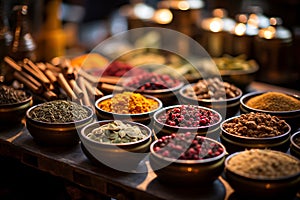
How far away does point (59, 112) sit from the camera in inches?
92.6

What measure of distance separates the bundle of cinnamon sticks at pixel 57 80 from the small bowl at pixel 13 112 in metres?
0.19

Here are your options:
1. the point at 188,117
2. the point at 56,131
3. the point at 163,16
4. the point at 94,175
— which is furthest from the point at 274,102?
the point at 163,16

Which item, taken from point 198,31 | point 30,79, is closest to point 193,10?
point 198,31

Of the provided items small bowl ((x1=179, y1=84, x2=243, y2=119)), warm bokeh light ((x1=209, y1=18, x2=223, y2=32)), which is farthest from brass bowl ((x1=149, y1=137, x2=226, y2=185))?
warm bokeh light ((x1=209, y1=18, x2=223, y2=32))

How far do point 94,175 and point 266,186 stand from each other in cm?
78

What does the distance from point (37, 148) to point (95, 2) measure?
5.22 meters

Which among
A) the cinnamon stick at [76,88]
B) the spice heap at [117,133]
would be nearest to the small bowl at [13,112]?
the cinnamon stick at [76,88]

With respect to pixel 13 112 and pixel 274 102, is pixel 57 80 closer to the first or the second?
pixel 13 112

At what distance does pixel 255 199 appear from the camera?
1805 millimetres

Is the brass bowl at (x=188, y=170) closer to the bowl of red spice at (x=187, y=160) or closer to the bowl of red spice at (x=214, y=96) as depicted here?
the bowl of red spice at (x=187, y=160)

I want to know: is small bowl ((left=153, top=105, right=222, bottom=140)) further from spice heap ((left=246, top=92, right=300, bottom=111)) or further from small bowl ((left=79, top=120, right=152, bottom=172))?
spice heap ((left=246, top=92, right=300, bottom=111))

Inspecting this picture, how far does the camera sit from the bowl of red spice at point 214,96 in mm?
2619

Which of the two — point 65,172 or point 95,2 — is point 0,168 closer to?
point 65,172

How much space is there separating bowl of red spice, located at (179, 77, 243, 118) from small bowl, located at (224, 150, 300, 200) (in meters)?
0.83
